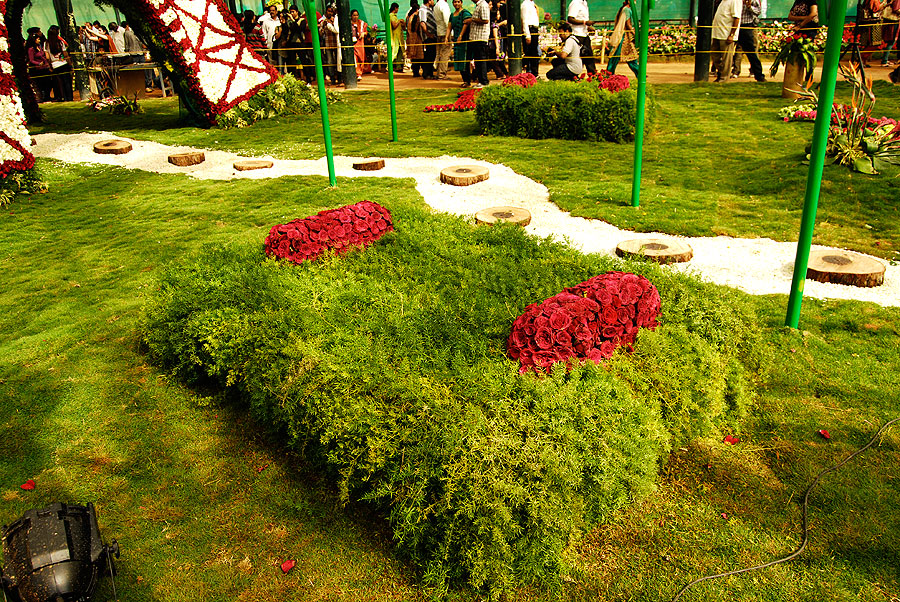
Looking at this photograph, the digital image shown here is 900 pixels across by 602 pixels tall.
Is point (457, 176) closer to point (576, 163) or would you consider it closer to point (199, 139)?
point (576, 163)

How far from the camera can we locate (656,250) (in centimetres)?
643

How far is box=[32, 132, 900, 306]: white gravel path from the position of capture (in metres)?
6.00

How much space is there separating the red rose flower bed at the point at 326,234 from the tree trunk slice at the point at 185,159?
6596 millimetres

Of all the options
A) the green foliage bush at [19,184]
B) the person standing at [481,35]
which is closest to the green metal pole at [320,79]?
the green foliage bush at [19,184]

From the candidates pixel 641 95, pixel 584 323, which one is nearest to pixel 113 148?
pixel 641 95

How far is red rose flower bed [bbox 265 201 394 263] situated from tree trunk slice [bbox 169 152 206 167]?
21.6 ft

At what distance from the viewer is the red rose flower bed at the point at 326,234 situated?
5367 millimetres

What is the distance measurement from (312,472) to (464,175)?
607 cm

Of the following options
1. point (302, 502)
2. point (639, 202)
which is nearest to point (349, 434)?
point (302, 502)

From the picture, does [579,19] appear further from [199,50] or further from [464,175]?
[199,50]

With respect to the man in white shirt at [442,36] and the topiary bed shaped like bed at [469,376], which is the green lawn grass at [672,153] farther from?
the topiary bed shaped like bed at [469,376]

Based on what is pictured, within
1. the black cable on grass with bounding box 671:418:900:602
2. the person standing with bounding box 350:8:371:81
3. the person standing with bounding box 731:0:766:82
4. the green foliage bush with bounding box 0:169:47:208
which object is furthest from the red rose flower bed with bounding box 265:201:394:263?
the person standing with bounding box 350:8:371:81

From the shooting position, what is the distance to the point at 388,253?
545 centimetres

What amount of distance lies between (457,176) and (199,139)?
6.45 meters
